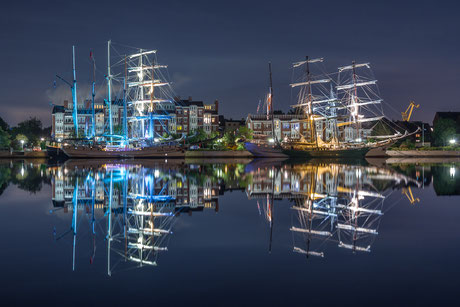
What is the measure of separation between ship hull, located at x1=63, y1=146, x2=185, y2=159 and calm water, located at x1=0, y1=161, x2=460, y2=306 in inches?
2422

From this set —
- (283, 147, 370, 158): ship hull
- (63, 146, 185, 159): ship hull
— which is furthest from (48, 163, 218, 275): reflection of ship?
(283, 147, 370, 158): ship hull

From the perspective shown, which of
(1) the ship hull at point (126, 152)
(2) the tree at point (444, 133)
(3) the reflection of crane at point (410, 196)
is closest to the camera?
(3) the reflection of crane at point (410, 196)

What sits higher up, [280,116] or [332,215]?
[280,116]

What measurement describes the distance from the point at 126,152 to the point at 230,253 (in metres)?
70.5

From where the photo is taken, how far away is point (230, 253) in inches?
320

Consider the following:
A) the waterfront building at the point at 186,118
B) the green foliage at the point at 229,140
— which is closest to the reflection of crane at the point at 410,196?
the green foliage at the point at 229,140

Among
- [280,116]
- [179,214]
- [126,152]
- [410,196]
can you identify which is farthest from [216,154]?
[179,214]

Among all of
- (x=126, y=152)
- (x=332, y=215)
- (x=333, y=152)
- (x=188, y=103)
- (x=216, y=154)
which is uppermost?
(x=188, y=103)

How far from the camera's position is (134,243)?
9.07 m

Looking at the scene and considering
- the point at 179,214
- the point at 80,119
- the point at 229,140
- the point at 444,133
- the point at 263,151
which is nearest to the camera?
the point at 179,214

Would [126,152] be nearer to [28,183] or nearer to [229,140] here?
[229,140]

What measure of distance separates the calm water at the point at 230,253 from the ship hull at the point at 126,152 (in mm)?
61529

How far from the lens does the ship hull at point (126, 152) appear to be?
250 ft

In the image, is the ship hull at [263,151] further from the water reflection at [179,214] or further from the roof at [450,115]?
the roof at [450,115]
